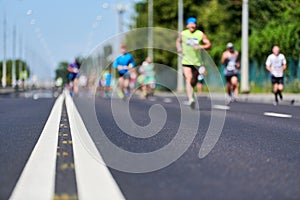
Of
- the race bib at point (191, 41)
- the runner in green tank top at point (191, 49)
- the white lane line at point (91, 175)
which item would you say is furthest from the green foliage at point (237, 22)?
the white lane line at point (91, 175)

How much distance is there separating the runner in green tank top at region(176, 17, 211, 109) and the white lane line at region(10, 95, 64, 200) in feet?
23.8

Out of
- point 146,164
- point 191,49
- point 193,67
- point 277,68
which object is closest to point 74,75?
point 277,68

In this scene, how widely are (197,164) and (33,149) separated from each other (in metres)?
1.86

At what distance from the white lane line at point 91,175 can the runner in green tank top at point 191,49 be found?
7.16 meters

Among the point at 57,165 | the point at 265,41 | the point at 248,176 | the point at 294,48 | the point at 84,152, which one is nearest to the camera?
the point at 248,176

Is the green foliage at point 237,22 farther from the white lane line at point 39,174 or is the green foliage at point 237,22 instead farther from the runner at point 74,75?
the white lane line at point 39,174

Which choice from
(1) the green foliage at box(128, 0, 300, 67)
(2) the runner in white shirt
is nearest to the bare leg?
(2) the runner in white shirt

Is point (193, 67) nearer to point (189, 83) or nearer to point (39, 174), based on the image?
point (189, 83)

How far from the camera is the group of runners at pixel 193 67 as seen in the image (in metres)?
14.4

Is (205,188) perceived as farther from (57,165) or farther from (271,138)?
(271,138)

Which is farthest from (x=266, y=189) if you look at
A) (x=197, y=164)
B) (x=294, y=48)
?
(x=294, y=48)

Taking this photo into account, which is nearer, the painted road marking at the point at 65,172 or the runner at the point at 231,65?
the painted road marking at the point at 65,172

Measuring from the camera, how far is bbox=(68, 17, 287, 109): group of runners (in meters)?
14.4

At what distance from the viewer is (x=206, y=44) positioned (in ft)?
46.8
